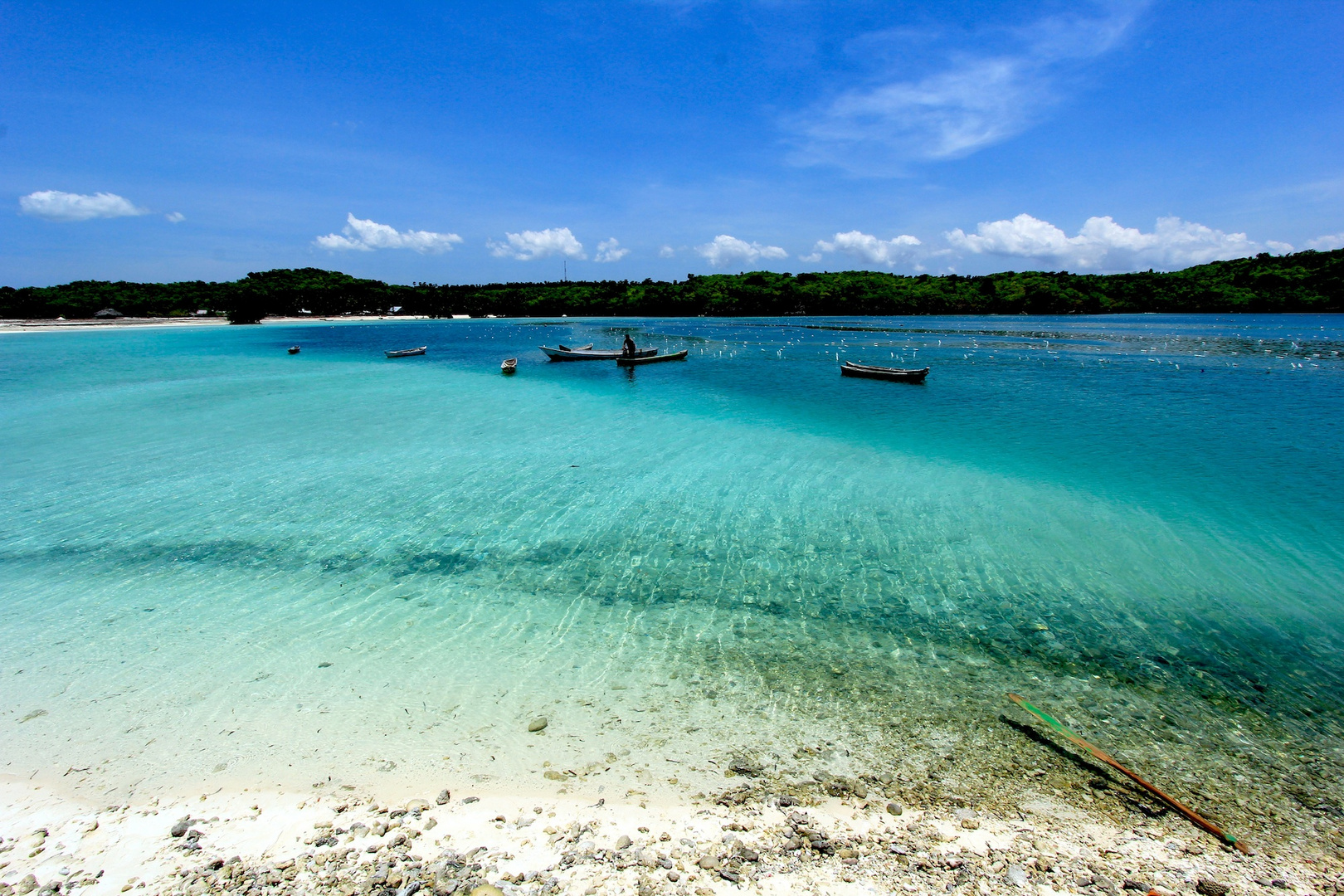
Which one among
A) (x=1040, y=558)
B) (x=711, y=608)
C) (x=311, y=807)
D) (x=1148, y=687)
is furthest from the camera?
(x=1040, y=558)

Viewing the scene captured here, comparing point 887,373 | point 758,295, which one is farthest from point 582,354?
point 758,295

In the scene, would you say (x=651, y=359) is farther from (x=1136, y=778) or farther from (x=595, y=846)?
(x=595, y=846)

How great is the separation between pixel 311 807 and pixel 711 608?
5.04 m

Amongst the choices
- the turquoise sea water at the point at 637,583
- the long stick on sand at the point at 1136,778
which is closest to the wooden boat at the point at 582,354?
the turquoise sea water at the point at 637,583

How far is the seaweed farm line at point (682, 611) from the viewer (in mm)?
5250

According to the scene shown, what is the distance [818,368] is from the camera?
136 ft

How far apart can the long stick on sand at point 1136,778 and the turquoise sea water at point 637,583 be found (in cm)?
37

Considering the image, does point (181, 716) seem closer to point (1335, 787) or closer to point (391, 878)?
point (391, 878)

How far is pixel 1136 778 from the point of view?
502 centimetres

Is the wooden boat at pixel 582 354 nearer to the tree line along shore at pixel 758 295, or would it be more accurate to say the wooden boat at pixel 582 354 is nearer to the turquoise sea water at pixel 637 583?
the turquoise sea water at pixel 637 583

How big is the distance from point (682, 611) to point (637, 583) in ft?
3.70

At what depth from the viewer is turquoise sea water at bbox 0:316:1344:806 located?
232 inches

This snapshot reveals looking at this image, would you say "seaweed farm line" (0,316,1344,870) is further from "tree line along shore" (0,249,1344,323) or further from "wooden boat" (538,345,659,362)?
"tree line along shore" (0,249,1344,323)

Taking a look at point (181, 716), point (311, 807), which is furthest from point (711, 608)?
point (181, 716)
